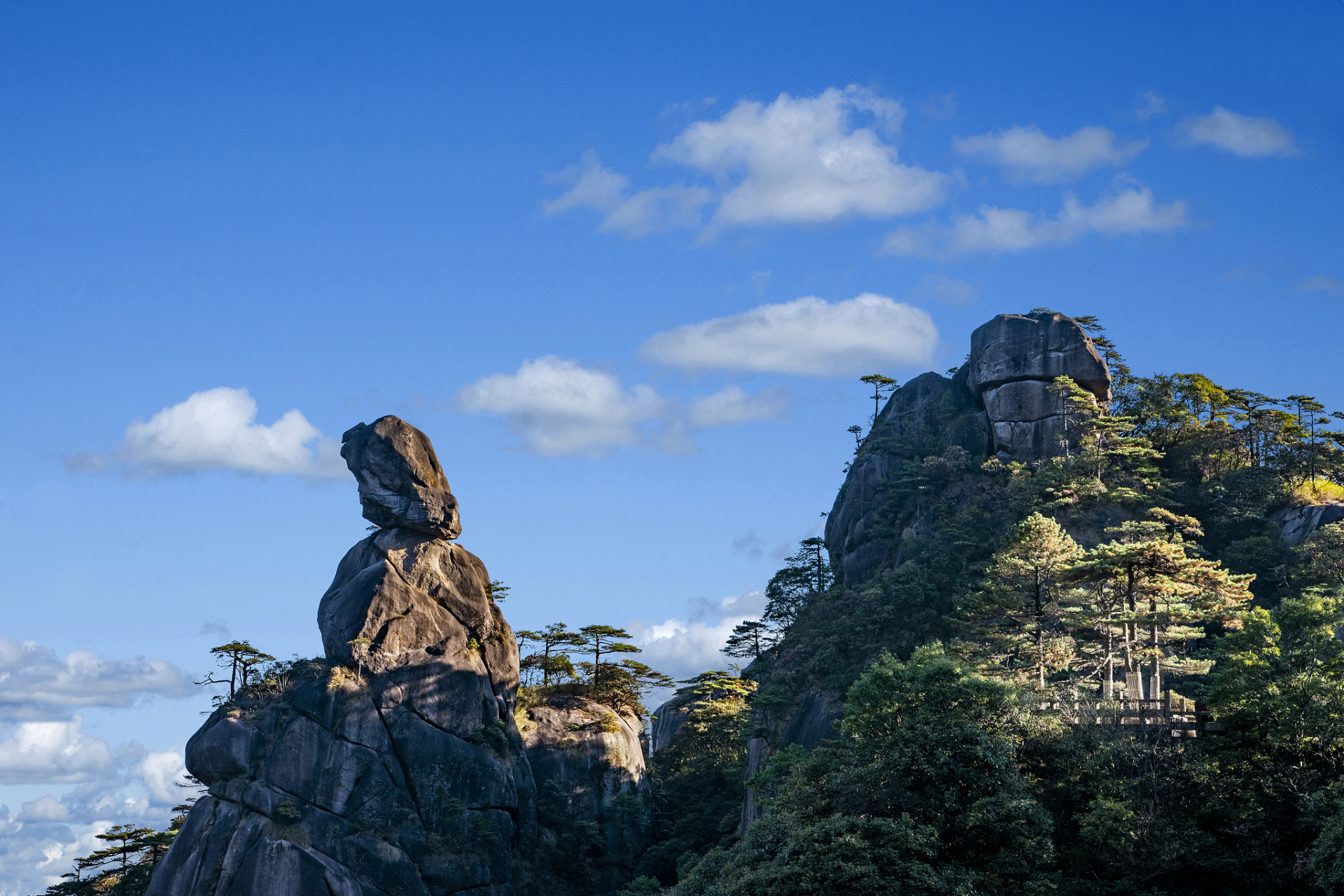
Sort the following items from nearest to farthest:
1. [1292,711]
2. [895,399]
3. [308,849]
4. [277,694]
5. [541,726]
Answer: [1292,711]
[308,849]
[277,694]
[541,726]
[895,399]

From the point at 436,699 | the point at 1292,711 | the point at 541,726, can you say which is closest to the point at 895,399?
the point at 541,726

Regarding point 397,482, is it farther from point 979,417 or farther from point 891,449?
point 979,417

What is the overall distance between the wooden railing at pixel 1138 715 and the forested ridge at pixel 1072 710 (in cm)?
17

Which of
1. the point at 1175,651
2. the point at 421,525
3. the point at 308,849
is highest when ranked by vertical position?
the point at 421,525

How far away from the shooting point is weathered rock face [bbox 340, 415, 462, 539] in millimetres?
63094

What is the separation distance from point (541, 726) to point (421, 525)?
13304 millimetres

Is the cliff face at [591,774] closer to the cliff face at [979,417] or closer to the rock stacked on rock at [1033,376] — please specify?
the cliff face at [979,417]

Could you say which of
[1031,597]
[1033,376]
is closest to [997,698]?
[1031,597]

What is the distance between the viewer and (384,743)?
2256 inches

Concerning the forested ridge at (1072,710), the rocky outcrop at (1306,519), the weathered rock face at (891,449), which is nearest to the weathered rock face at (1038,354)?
the weathered rock face at (891,449)

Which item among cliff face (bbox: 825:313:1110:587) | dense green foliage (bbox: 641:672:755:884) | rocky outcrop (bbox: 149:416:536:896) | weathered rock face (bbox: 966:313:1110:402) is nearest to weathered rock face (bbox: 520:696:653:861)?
dense green foliage (bbox: 641:672:755:884)

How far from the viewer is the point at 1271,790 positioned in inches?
1276

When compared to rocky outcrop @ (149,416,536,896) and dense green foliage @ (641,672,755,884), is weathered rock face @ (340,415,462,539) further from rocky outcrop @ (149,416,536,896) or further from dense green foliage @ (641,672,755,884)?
dense green foliage @ (641,672,755,884)

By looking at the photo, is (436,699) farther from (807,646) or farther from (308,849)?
(807,646)
